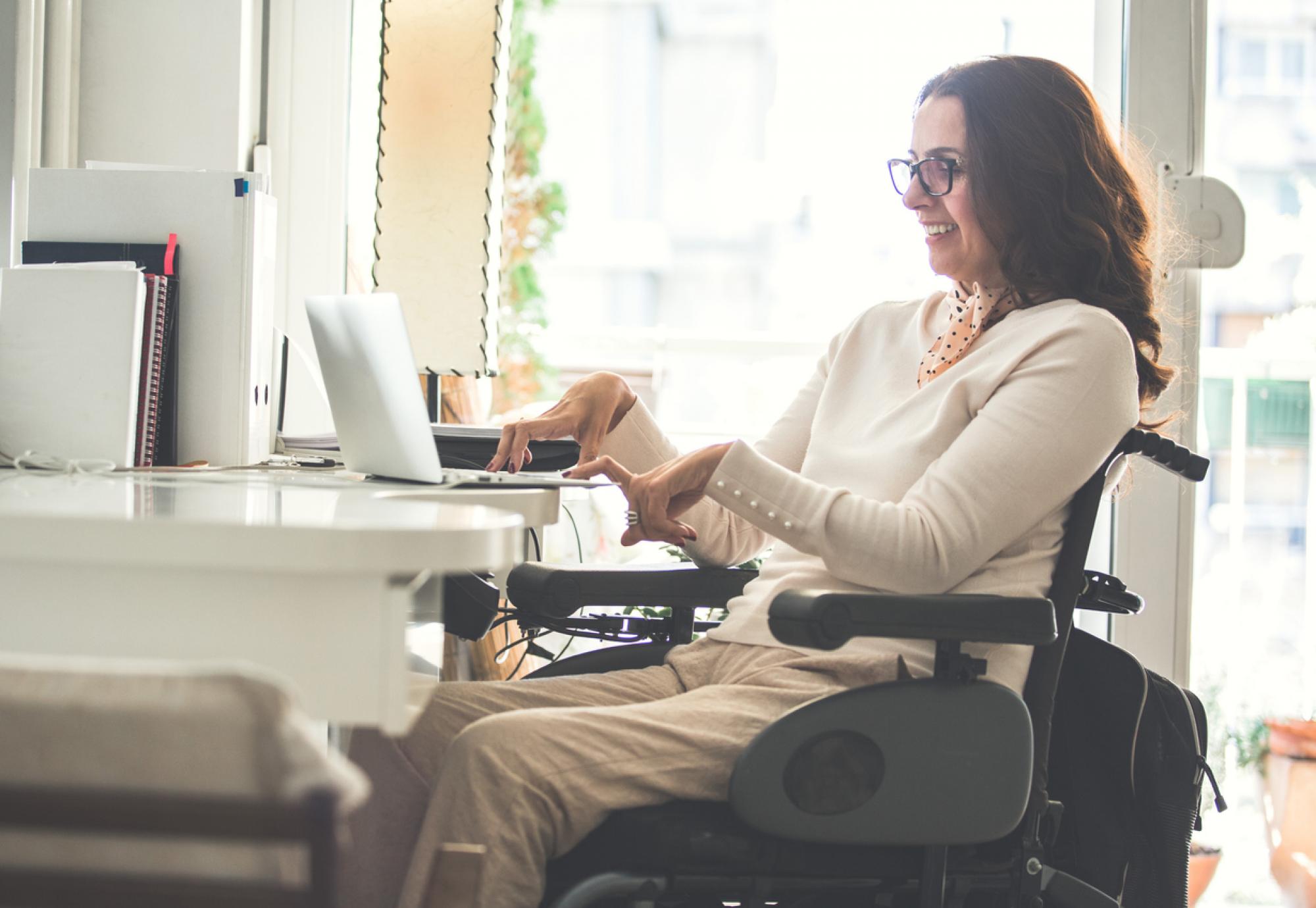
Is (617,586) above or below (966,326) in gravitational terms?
below

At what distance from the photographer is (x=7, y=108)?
196 cm

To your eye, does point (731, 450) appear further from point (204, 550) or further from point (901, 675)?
point (204, 550)

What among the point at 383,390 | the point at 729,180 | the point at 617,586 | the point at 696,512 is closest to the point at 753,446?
the point at 696,512

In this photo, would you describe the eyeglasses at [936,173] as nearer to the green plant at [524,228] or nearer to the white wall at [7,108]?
the white wall at [7,108]

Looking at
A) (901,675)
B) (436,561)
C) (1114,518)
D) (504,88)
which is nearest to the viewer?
(436,561)

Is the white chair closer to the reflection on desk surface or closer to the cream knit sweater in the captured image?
the reflection on desk surface

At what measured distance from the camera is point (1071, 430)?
3.89 ft

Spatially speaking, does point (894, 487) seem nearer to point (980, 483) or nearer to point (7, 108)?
point (980, 483)

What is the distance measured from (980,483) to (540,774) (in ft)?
1.68

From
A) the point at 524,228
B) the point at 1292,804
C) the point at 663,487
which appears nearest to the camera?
the point at 663,487

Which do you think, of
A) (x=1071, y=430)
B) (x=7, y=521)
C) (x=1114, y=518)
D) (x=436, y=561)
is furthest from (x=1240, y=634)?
(x=7, y=521)

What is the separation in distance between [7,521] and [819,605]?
0.61 m

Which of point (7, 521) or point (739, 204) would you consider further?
point (739, 204)

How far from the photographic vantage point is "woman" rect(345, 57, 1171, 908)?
1.05 meters
